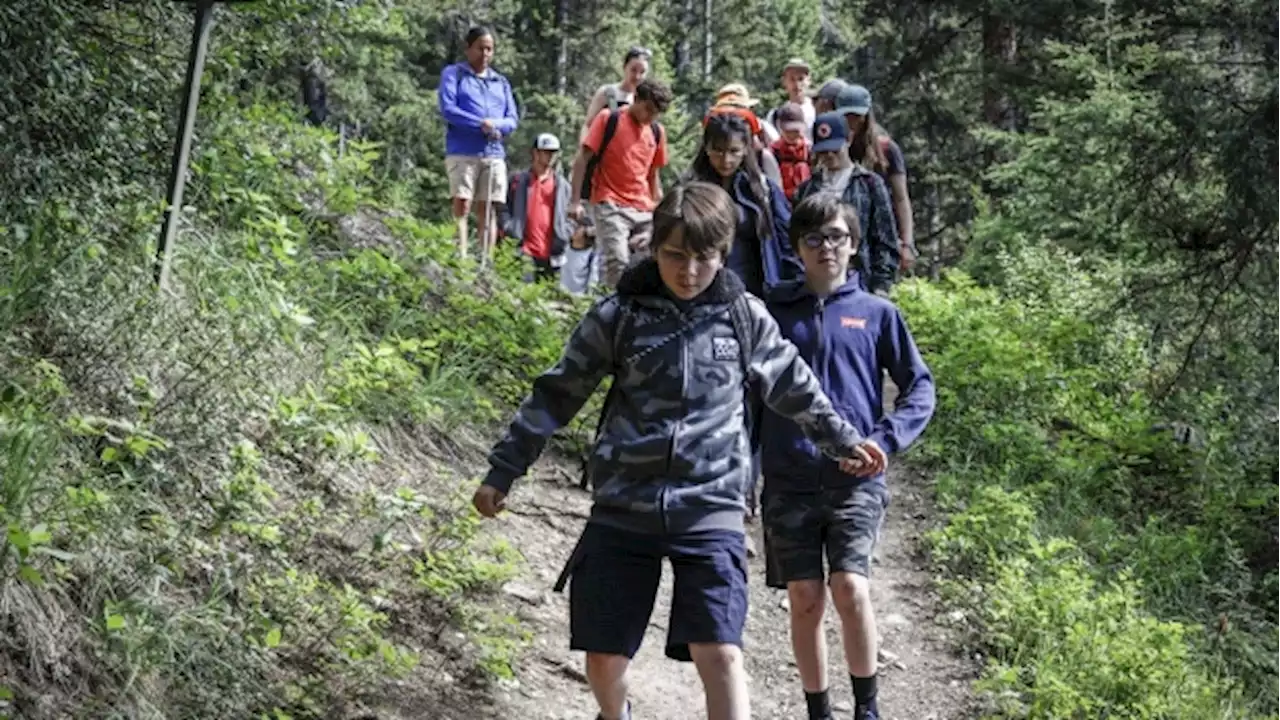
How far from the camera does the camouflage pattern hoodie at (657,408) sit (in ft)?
14.6

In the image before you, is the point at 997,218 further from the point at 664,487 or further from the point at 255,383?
the point at 664,487

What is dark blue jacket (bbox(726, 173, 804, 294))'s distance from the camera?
7.84m

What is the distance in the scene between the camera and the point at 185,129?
5793 mm

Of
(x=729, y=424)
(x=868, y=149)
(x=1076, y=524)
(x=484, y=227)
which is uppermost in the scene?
(x=868, y=149)

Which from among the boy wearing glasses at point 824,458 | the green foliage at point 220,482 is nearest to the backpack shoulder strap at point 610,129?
the green foliage at point 220,482

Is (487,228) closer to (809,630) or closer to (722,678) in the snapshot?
(809,630)

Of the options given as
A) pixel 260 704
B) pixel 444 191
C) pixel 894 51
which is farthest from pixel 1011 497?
pixel 444 191

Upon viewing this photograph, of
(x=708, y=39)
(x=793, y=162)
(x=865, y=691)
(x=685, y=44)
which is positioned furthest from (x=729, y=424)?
(x=685, y=44)

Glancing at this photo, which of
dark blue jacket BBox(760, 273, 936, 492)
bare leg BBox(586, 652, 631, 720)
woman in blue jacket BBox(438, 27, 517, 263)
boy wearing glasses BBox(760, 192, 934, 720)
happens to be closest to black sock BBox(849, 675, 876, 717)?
boy wearing glasses BBox(760, 192, 934, 720)

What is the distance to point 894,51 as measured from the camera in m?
23.0

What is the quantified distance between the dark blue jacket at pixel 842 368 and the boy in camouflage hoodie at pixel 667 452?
0.86 metres

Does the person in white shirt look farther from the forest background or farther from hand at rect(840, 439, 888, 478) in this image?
hand at rect(840, 439, 888, 478)

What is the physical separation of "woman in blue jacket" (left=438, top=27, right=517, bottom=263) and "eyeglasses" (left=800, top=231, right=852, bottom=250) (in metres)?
6.97

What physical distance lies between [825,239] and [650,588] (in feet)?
5.65
